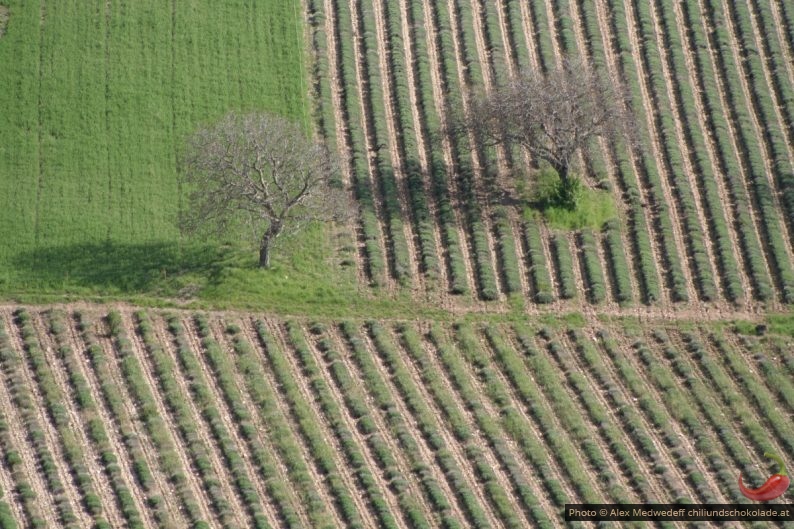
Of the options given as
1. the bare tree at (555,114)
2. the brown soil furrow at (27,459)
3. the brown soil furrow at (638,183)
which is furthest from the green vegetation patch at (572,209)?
the brown soil furrow at (27,459)

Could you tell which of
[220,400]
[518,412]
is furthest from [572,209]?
[220,400]

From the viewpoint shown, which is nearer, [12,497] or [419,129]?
[12,497]

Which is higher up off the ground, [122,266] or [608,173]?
[122,266]

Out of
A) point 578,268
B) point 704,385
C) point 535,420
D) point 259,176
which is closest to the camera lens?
point 535,420

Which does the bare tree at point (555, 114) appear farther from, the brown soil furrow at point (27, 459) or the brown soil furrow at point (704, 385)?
the brown soil furrow at point (27, 459)

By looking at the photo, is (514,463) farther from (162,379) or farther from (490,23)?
(490,23)

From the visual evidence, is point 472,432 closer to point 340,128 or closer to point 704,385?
point 704,385

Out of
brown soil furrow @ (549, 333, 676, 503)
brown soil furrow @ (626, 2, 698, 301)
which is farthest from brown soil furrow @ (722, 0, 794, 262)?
brown soil furrow @ (549, 333, 676, 503)

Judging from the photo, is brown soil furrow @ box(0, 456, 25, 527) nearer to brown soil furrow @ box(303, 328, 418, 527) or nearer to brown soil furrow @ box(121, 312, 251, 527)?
brown soil furrow @ box(121, 312, 251, 527)
